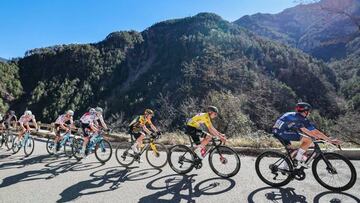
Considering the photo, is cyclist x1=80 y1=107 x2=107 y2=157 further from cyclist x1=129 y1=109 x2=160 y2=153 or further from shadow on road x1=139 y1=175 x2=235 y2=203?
shadow on road x1=139 y1=175 x2=235 y2=203

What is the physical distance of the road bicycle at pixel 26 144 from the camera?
14328mm

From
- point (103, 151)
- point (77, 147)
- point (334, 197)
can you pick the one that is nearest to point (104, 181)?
point (103, 151)

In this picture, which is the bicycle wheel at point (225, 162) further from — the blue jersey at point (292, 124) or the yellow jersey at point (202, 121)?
the blue jersey at point (292, 124)

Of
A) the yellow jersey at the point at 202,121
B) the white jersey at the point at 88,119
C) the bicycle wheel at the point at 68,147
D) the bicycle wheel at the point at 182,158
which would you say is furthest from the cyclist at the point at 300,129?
the bicycle wheel at the point at 68,147

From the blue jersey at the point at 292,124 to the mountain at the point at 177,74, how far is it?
11476 mm

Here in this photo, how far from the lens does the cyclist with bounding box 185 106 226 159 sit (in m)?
8.95

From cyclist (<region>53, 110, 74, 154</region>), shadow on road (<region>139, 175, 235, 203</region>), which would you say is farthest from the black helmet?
cyclist (<region>53, 110, 74, 154</region>)

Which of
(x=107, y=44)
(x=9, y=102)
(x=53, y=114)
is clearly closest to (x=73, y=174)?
(x=53, y=114)

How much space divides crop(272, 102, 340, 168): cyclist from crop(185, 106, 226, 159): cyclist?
1531mm

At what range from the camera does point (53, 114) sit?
336 feet

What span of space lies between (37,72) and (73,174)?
141428 millimetres

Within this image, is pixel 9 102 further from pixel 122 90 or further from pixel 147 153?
pixel 147 153

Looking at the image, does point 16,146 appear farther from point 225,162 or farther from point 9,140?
point 225,162

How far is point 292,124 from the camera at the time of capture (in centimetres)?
763
